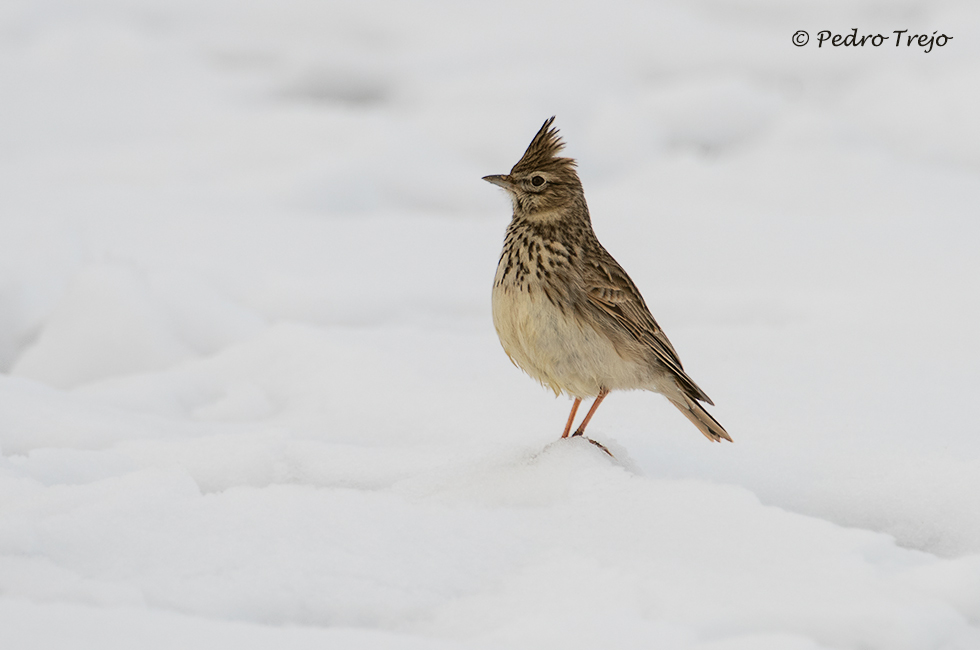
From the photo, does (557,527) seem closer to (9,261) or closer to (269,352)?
(269,352)

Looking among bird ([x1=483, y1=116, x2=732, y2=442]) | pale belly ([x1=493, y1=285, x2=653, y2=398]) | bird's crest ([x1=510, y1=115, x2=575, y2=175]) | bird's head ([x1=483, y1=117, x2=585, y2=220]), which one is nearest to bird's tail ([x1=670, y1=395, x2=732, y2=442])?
bird ([x1=483, y1=116, x2=732, y2=442])

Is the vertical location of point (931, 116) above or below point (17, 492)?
above

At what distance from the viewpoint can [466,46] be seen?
13.7m

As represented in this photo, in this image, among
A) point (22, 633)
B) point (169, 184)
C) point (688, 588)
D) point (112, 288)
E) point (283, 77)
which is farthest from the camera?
point (283, 77)

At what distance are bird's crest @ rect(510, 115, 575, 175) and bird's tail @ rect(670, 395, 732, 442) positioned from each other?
1232mm

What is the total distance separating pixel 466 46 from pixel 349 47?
173 centimetres

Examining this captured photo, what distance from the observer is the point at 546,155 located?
4383mm

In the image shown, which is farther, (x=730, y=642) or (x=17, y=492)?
(x=17, y=492)

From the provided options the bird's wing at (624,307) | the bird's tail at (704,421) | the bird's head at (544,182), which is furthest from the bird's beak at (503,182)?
the bird's tail at (704,421)

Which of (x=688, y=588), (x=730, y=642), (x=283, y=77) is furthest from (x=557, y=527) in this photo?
(x=283, y=77)

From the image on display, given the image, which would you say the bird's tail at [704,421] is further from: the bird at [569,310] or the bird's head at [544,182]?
the bird's head at [544,182]

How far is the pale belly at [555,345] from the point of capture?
392cm

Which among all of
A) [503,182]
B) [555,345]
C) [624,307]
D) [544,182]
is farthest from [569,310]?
[503,182]

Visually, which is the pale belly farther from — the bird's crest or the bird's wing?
the bird's crest
